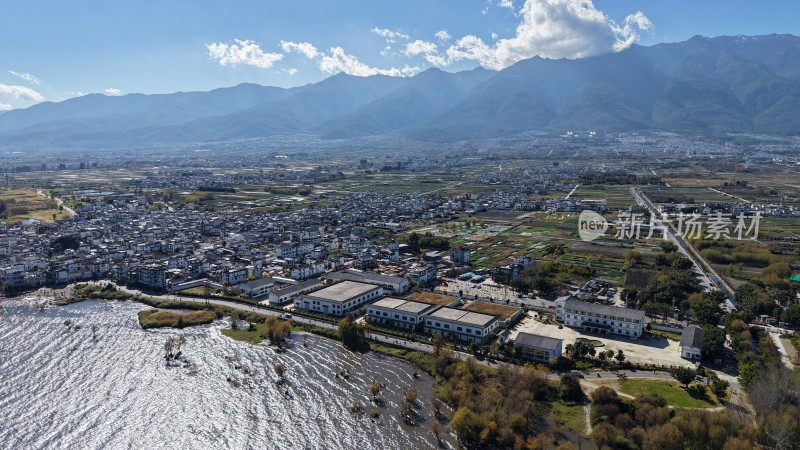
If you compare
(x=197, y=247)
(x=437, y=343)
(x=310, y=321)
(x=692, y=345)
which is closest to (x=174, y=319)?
(x=310, y=321)

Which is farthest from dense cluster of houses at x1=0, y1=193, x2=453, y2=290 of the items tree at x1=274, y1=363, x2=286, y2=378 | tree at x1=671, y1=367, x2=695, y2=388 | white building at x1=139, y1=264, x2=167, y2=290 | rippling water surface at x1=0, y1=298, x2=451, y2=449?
tree at x1=671, y1=367, x2=695, y2=388

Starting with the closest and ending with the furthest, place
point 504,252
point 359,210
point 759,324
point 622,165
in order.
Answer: point 759,324, point 504,252, point 359,210, point 622,165

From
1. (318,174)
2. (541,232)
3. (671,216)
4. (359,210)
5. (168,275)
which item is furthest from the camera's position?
(318,174)

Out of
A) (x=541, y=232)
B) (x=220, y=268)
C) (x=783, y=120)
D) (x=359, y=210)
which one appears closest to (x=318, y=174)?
(x=359, y=210)

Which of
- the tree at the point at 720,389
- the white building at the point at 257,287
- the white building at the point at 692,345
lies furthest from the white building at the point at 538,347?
the white building at the point at 257,287

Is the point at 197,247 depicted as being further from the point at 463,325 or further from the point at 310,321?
the point at 463,325

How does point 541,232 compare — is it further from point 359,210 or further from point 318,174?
point 318,174
